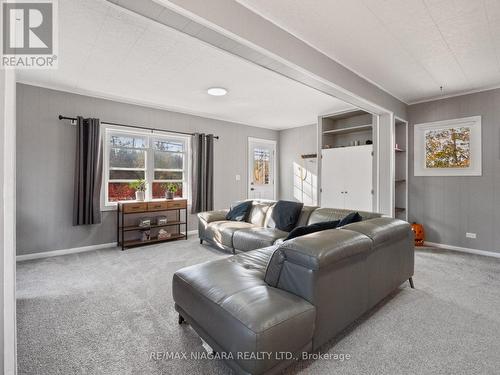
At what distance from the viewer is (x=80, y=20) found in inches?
89.7

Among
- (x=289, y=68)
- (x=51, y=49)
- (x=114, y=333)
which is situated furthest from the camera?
(x=51, y=49)

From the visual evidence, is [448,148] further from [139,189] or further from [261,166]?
[139,189]

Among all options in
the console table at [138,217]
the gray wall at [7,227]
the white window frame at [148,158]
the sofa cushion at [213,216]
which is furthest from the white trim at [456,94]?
the gray wall at [7,227]

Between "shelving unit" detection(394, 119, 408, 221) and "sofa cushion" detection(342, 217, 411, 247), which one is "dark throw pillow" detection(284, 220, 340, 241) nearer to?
"sofa cushion" detection(342, 217, 411, 247)

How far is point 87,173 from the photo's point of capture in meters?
4.08

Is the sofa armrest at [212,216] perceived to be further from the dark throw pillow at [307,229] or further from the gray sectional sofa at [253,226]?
the dark throw pillow at [307,229]

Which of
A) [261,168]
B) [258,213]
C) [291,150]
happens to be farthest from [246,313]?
[291,150]

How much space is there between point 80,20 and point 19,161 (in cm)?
247

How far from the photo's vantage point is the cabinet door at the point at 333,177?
15.8 feet

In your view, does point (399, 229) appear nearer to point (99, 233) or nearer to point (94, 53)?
point (94, 53)

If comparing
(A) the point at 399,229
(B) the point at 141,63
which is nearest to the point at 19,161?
(B) the point at 141,63

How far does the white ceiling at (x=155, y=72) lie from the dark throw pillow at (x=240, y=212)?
1803 millimetres

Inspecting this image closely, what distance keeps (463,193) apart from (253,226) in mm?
3356

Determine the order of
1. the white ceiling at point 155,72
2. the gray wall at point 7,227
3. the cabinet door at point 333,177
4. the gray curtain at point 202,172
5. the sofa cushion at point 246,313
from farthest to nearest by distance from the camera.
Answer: the gray curtain at point 202,172 < the cabinet door at point 333,177 < the white ceiling at point 155,72 < the sofa cushion at point 246,313 < the gray wall at point 7,227
